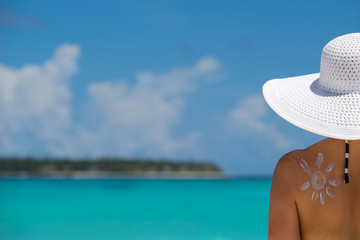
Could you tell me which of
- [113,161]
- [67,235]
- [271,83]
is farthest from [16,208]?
[113,161]

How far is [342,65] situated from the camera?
48.4 inches

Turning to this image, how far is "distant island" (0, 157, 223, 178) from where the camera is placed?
4597 cm

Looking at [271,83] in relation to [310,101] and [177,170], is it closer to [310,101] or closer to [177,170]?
[310,101]

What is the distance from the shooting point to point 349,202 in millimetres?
1260

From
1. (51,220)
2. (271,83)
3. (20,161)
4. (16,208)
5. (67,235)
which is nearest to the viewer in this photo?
(271,83)

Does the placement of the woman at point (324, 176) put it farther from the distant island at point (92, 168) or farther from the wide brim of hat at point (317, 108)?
the distant island at point (92, 168)

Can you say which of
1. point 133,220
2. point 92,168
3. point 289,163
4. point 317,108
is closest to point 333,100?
point 317,108

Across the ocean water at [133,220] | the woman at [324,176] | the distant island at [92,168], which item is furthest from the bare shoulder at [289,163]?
the distant island at [92,168]

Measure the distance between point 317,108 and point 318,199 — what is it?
0.66ft

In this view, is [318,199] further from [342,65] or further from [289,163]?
[342,65]

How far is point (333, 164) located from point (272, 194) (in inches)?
5.9

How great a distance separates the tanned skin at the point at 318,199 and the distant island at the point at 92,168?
46.0 m

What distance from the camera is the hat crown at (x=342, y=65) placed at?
1.23m

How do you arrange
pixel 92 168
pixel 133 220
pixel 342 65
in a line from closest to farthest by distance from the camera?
pixel 342 65 → pixel 133 220 → pixel 92 168
